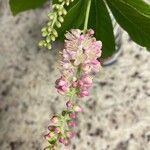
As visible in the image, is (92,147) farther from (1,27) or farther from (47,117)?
(1,27)

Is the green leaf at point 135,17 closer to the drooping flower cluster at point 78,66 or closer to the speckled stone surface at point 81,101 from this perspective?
the drooping flower cluster at point 78,66

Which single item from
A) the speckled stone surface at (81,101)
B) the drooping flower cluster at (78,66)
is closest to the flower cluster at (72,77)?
the drooping flower cluster at (78,66)

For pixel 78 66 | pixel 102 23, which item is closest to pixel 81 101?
pixel 102 23

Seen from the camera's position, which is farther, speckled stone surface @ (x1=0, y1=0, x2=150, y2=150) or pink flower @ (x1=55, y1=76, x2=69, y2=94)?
speckled stone surface @ (x1=0, y1=0, x2=150, y2=150)

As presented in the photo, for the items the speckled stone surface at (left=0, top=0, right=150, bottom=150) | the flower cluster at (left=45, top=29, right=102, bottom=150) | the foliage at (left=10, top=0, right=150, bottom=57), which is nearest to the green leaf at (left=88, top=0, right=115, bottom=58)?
the foliage at (left=10, top=0, right=150, bottom=57)

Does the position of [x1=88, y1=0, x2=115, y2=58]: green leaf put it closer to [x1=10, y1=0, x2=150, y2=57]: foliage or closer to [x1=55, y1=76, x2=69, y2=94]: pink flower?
[x1=10, y1=0, x2=150, y2=57]: foliage

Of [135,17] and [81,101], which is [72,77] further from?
[81,101]

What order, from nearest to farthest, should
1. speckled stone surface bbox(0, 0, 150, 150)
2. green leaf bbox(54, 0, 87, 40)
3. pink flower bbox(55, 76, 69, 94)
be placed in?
pink flower bbox(55, 76, 69, 94) < green leaf bbox(54, 0, 87, 40) < speckled stone surface bbox(0, 0, 150, 150)
